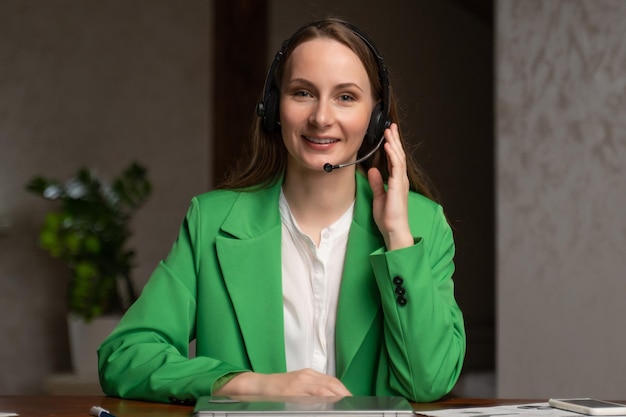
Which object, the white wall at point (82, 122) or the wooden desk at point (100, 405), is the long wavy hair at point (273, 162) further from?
the white wall at point (82, 122)

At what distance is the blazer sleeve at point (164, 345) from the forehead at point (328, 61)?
32 cm

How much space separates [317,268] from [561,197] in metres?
1.54

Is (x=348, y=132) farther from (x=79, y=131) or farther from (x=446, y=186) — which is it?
(x=446, y=186)

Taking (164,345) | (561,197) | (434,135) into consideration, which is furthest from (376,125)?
(434,135)

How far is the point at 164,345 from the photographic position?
5.25 ft

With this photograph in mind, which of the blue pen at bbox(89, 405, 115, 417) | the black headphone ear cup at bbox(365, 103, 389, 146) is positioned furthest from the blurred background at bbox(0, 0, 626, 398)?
the blue pen at bbox(89, 405, 115, 417)

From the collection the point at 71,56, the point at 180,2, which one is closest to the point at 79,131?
the point at 71,56

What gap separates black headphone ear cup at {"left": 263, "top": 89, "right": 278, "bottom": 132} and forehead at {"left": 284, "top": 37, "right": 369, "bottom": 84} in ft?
0.22

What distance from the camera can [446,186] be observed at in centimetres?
598

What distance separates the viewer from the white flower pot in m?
4.25

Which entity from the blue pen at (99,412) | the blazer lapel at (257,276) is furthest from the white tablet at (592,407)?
the blue pen at (99,412)

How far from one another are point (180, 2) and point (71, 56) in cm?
67

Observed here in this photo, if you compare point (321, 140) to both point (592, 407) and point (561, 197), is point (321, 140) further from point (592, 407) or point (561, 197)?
point (561, 197)

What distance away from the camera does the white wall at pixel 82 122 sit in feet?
15.0
